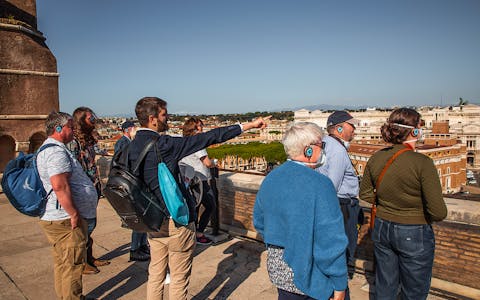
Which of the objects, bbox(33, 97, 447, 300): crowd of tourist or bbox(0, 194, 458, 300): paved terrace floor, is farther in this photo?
bbox(0, 194, 458, 300): paved terrace floor

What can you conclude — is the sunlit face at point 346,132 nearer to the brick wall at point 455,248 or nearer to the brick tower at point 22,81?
the brick wall at point 455,248

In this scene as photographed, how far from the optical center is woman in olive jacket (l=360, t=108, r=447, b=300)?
230 centimetres

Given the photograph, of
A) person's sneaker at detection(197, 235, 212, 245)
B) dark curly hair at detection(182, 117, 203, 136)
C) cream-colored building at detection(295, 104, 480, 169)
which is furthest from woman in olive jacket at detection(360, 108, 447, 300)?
cream-colored building at detection(295, 104, 480, 169)

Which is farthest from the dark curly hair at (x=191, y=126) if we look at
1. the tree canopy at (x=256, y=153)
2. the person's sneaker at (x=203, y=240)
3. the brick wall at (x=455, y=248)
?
the tree canopy at (x=256, y=153)

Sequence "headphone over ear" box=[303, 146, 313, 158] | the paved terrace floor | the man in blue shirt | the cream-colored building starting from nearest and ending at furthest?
"headphone over ear" box=[303, 146, 313, 158] < the man in blue shirt < the paved terrace floor < the cream-colored building

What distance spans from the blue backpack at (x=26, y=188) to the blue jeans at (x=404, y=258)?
272 centimetres

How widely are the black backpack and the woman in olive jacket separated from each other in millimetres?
1638

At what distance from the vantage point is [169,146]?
2.49 m

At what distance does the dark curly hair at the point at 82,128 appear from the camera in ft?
12.4

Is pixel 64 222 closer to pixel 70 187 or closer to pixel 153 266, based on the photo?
pixel 70 187

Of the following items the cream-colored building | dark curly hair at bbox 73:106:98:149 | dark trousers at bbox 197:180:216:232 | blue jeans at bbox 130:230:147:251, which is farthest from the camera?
the cream-colored building

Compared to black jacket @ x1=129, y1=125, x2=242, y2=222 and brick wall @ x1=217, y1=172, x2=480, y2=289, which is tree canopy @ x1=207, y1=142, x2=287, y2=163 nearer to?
brick wall @ x1=217, y1=172, x2=480, y2=289

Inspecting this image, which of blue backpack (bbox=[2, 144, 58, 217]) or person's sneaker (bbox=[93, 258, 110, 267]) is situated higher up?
blue backpack (bbox=[2, 144, 58, 217])

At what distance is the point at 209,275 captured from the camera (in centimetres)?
382
